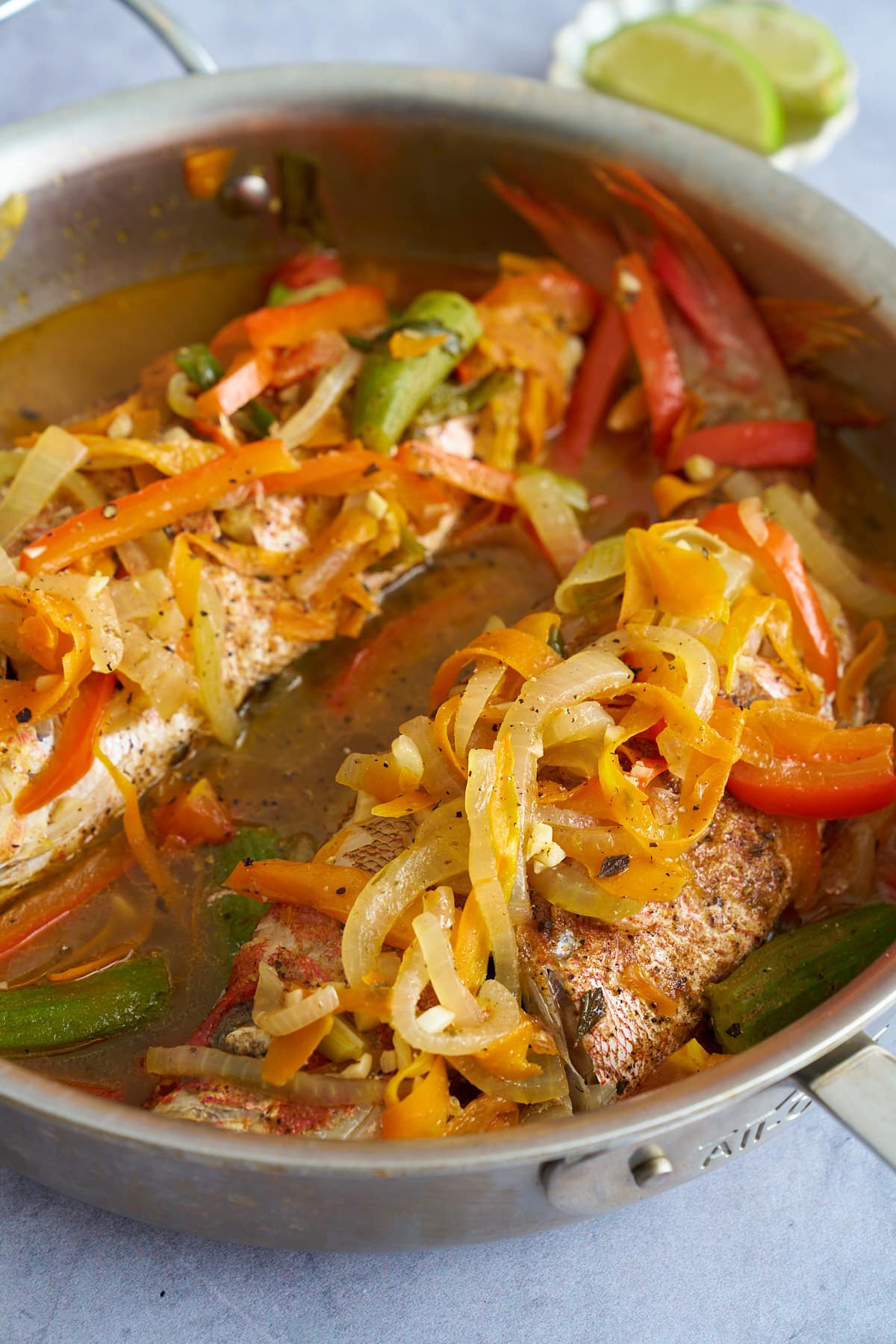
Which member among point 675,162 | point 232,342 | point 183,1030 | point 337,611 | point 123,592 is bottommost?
point 183,1030

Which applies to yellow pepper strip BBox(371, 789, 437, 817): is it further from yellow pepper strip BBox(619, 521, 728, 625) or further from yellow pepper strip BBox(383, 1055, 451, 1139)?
yellow pepper strip BBox(619, 521, 728, 625)

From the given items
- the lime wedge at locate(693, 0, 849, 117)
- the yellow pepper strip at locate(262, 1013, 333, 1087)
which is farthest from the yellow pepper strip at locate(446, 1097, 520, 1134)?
the lime wedge at locate(693, 0, 849, 117)

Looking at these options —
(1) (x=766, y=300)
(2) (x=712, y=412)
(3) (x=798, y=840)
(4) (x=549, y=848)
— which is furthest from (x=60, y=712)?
(1) (x=766, y=300)

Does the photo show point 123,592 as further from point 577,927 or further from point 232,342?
point 577,927

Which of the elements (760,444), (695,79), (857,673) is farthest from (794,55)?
(857,673)

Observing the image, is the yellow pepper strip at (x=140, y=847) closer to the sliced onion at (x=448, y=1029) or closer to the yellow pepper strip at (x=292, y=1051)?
the yellow pepper strip at (x=292, y=1051)

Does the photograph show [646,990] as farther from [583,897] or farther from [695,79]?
[695,79]

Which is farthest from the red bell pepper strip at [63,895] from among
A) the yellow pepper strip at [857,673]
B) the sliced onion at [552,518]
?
the yellow pepper strip at [857,673]
